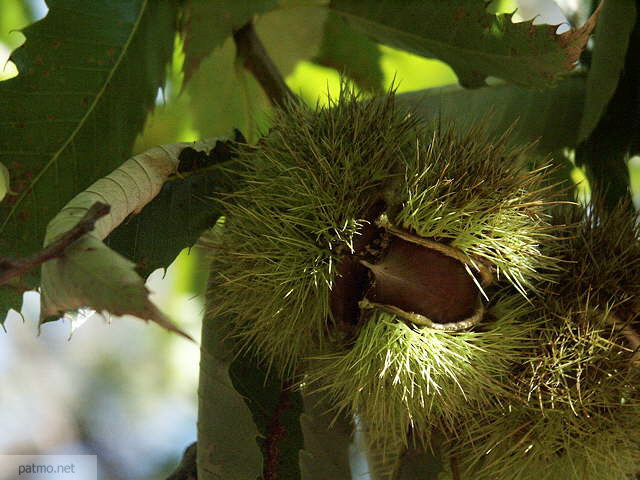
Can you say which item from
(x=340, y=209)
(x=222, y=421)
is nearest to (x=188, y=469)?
(x=222, y=421)

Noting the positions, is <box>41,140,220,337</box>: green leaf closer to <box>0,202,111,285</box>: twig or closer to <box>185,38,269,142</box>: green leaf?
<box>0,202,111,285</box>: twig

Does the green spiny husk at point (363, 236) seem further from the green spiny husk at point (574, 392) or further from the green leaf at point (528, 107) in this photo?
the green leaf at point (528, 107)

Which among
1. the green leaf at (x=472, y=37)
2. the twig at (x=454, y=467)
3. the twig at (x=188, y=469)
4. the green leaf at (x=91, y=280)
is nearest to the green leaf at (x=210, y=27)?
the green leaf at (x=472, y=37)

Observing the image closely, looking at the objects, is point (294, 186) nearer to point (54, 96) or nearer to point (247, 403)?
point (247, 403)

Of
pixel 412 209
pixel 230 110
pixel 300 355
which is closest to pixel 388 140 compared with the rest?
pixel 412 209

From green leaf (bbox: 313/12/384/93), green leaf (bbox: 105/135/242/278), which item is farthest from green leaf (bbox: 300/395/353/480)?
green leaf (bbox: 313/12/384/93)

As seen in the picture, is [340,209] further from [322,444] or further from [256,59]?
[256,59]

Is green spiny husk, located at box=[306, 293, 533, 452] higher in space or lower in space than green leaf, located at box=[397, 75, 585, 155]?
lower
